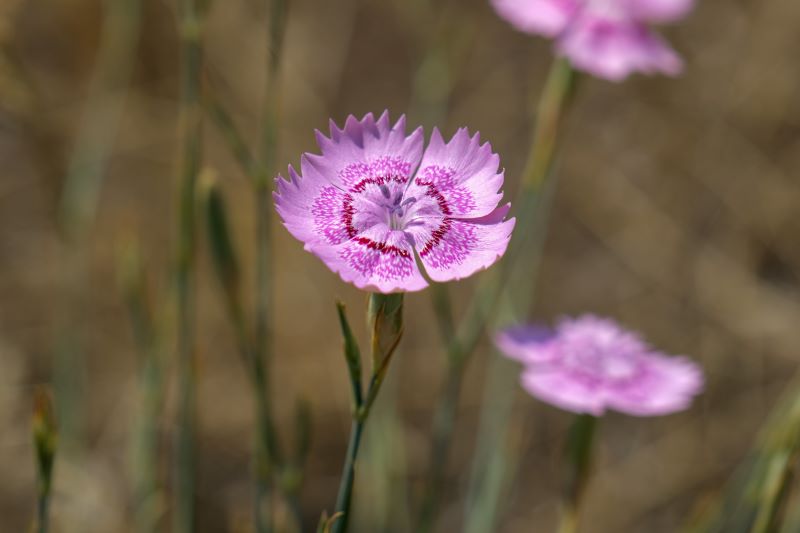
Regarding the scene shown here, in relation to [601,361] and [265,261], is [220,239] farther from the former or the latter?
[601,361]

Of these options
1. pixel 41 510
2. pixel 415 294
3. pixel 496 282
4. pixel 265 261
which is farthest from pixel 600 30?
pixel 415 294

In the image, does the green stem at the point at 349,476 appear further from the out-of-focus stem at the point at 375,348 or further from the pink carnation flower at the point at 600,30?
the pink carnation flower at the point at 600,30

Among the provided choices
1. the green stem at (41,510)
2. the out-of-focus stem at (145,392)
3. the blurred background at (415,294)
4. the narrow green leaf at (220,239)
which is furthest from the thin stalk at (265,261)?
the blurred background at (415,294)

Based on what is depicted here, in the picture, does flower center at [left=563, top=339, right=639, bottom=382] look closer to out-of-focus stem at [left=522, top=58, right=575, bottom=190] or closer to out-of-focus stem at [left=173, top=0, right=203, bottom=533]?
out-of-focus stem at [left=522, top=58, right=575, bottom=190]

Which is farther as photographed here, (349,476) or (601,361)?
(601,361)

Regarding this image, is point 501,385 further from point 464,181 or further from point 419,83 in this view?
point 464,181
